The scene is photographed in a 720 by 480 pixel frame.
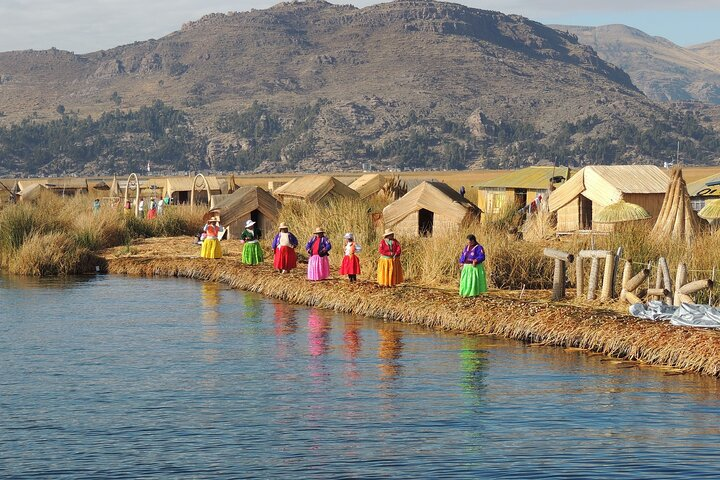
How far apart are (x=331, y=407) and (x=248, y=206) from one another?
22238mm

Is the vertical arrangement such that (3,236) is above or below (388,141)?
below

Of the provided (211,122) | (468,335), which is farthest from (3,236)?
(211,122)

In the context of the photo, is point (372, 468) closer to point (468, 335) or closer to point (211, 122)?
point (468, 335)

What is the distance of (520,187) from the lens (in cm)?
4900

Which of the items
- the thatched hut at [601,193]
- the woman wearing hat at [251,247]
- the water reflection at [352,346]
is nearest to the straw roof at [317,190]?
the thatched hut at [601,193]

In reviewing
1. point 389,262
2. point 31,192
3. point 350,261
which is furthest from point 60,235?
point 31,192

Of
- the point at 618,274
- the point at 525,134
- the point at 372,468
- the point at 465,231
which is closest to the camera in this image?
the point at 372,468

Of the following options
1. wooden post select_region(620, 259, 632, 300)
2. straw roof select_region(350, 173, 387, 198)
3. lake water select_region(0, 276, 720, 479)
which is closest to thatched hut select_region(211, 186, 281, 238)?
straw roof select_region(350, 173, 387, 198)

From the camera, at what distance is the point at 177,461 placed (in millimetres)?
13609

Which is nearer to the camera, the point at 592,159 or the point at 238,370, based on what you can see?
the point at 238,370

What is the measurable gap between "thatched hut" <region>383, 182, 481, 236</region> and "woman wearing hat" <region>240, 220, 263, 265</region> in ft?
13.3

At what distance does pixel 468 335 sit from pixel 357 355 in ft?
7.98

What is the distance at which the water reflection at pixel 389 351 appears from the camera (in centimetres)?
1845

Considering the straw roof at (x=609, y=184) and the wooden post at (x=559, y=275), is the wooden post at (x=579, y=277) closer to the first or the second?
the wooden post at (x=559, y=275)
